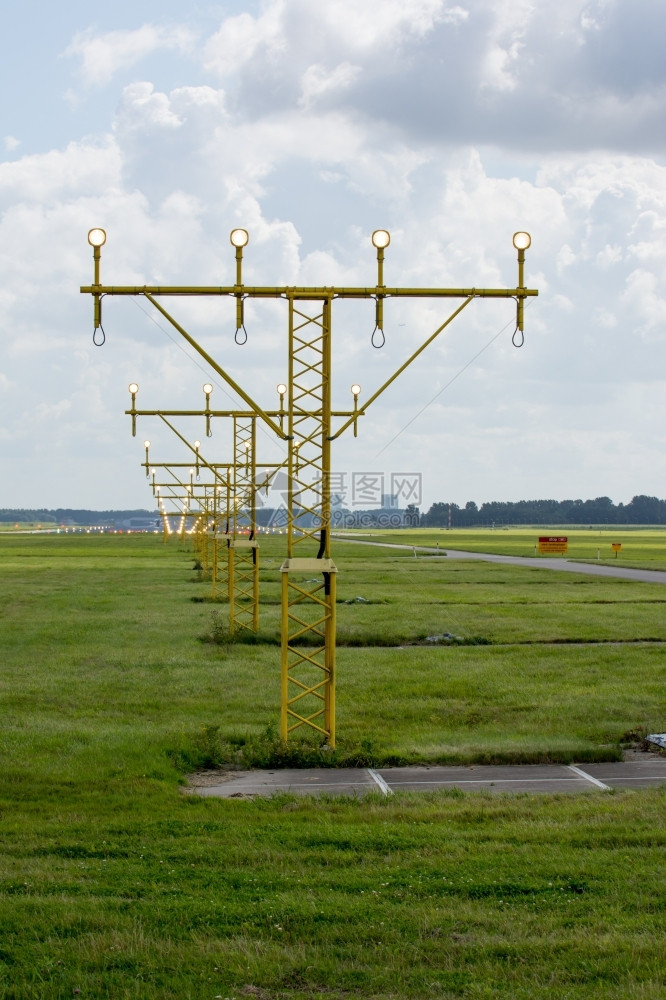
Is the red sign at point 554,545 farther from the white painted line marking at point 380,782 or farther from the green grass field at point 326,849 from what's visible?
the white painted line marking at point 380,782

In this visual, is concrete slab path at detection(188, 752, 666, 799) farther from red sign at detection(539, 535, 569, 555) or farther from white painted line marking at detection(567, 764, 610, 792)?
red sign at detection(539, 535, 569, 555)

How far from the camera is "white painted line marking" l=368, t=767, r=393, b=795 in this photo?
1131 centimetres

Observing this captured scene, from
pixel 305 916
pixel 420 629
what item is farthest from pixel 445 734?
pixel 420 629

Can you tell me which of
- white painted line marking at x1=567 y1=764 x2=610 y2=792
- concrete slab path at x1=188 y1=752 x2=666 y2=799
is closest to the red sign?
white painted line marking at x1=567 y1=764 x2=610 y2=792

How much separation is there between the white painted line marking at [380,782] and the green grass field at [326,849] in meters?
0.39

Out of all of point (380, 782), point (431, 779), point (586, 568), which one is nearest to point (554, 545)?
point (586, 568)

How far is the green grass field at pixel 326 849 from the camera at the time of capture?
20.5 feet

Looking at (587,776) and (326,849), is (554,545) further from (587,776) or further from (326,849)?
(326,849)

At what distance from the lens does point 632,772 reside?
41.1 ft

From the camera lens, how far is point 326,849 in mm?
8742

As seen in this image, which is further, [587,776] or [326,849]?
[587,776]

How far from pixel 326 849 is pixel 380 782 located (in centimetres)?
331

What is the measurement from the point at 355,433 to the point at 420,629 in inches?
515

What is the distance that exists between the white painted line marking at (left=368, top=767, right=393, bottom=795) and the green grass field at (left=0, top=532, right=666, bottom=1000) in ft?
1.29
